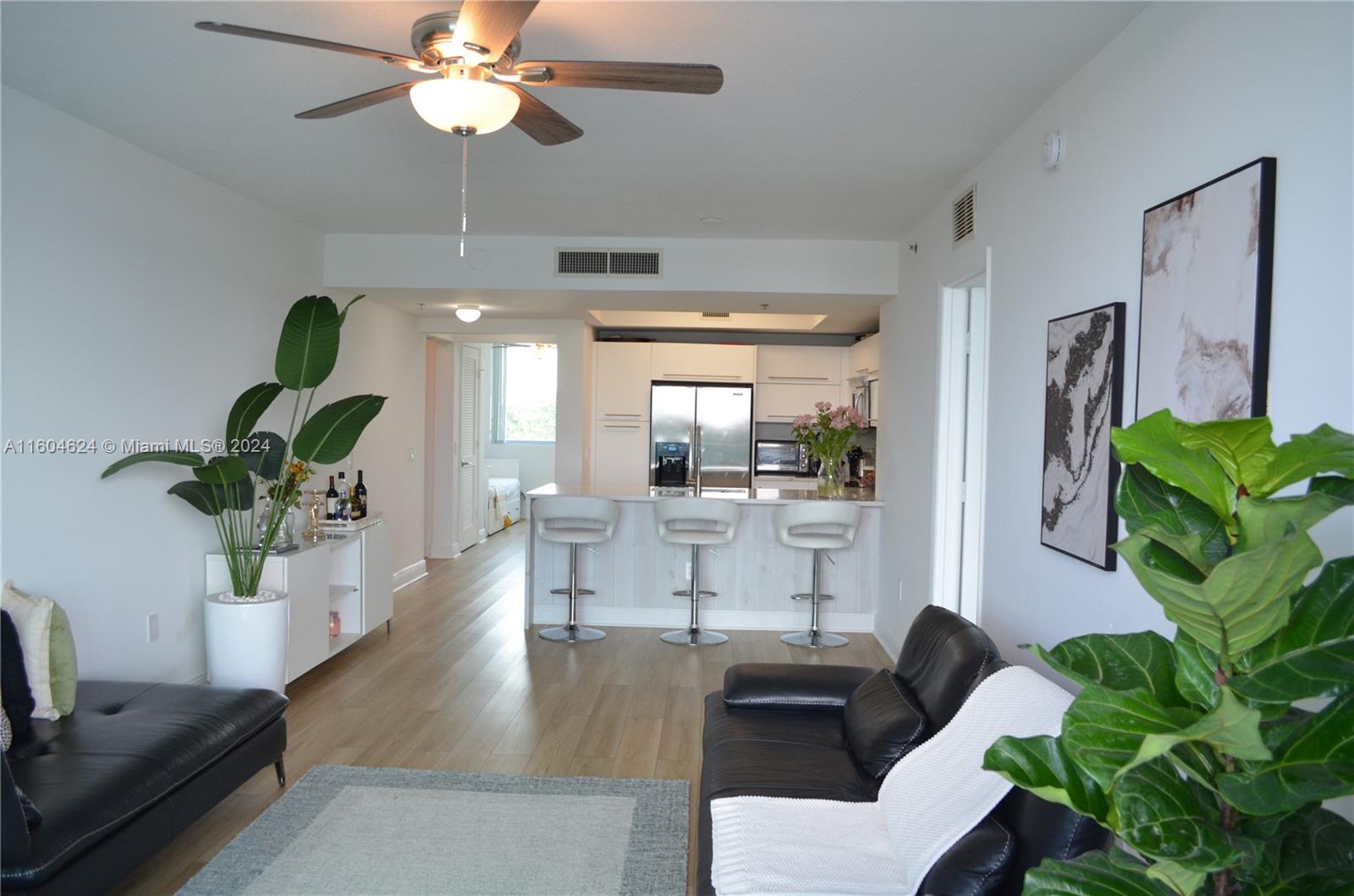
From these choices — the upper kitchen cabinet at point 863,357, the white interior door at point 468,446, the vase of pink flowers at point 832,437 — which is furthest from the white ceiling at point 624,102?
the white interior door at point 468,446

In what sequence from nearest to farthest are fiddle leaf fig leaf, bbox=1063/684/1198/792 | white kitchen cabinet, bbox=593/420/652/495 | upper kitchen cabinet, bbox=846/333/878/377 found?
fiddle leaf fig leaf, bbox=1063/684/1198/792 → upper kitchen cabinet, bbox=846/333/878/377 → white kitchen cabinet, bbox=593/420/652/495

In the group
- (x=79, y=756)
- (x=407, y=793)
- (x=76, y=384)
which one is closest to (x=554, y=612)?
(x=407, y=793)

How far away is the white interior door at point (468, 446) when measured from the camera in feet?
28.9

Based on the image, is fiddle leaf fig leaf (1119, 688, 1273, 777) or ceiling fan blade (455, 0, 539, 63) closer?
fiddle leaf fig leaf (1119, 688, 1273, 777)

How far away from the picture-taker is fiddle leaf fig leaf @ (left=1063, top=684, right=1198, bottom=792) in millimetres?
1137

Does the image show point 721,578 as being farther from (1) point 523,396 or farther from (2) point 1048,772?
(1) point 523,396

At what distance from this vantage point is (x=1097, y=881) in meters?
1.25

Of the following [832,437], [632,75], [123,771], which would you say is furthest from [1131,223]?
[832,437]

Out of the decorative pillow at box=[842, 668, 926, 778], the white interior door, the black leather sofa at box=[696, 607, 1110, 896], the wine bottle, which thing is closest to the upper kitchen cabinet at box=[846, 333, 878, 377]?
the white interior door

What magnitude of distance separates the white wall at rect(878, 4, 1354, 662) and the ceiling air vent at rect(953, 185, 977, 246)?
0.06 m

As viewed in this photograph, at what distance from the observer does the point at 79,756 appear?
2.64 meters

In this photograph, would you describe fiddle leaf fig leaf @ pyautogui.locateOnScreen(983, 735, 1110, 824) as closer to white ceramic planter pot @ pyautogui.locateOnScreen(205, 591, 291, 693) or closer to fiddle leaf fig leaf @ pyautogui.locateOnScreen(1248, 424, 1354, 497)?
fiddle leaf fig leaf @ pyautogui.locateOnScreen(1248, 424, 1354, 497)

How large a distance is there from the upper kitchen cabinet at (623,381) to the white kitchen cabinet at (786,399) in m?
1.13

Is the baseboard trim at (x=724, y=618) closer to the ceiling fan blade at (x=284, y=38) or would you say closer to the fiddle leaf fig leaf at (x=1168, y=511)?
the ceiling fan blade at (x=284, y=38)
